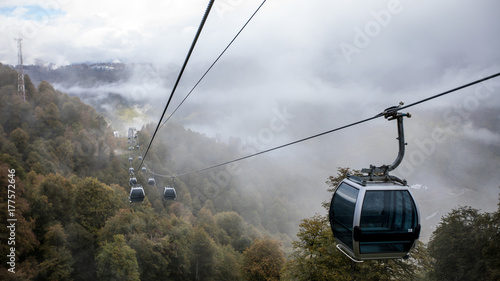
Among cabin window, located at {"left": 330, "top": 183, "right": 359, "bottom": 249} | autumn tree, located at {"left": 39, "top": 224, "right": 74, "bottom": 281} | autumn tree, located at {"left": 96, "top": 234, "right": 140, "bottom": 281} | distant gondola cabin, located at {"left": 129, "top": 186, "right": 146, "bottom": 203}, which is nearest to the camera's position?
cabin window, located at {"left": 330, "top": 183, "right": 359, "bottom": 249}

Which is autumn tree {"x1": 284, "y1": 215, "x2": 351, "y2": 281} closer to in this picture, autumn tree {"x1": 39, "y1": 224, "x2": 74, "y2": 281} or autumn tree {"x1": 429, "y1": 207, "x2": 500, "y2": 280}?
autumn tree {"x1": 429, "y1": 207, "x2": 500, "y2": 280}

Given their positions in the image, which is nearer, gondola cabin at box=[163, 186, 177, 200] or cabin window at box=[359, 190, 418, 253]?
cabin window at box=[359, 190, 418, 253]

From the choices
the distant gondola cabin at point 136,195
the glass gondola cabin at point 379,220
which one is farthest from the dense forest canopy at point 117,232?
the glass gondola cabin at point 379,220

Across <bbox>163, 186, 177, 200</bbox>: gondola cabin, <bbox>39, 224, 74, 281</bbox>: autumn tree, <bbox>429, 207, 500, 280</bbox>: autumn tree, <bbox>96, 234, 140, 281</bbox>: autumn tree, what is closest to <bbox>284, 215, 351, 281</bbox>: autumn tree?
<bbox>429, 207, 500, 280</bbox>: autumn tree

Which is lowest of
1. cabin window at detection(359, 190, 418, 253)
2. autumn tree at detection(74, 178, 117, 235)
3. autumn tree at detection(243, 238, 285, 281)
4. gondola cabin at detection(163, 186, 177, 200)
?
autumn tree at detection(243, 238, 285, 281)

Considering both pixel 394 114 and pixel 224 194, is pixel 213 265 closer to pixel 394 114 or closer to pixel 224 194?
pixel 394 114

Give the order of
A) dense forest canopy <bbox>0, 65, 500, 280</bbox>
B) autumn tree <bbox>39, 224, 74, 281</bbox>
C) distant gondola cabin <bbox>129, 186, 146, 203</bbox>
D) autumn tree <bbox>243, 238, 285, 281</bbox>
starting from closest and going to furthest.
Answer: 1. dense forest canopy <bbox>0, 65, 500, 280</bbox>
2. distant gondola cabin <bbox>129, 186, 146, 203</bbox>
3. autumn tree <bbox>39, 224, 74, 281</bbox>
4. autumn tree <bbox>243, 238, 285, 281</bbox>

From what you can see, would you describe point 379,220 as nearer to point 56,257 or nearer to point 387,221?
point 387,221
